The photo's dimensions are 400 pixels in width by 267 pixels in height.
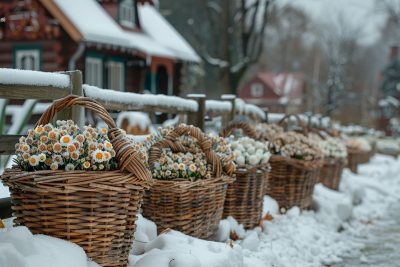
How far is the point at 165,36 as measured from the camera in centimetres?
1980

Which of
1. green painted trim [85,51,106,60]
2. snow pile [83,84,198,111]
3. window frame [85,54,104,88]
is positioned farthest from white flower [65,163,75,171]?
green painted trim [85,51,106,60]

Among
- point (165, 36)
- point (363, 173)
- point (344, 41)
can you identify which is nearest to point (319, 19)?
point (344, 41)

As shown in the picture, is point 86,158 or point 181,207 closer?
point 86,158

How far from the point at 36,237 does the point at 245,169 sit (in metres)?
2.56

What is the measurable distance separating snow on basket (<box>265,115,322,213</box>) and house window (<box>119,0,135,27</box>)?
1167 cm

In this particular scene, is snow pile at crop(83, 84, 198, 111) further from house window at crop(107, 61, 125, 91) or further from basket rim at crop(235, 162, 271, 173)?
house window at crop(107, 61, 125, 91)

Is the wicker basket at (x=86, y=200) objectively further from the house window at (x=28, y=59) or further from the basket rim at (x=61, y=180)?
the house window at (x=28, y=59)

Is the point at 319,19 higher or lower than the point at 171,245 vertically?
higher

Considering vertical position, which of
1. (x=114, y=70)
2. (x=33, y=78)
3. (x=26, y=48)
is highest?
(x=33, y=78)

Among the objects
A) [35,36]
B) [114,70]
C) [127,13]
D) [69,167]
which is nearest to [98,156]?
[69,167]

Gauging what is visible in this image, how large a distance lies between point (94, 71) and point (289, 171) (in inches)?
408

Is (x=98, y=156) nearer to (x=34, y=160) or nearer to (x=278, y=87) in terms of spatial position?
(x=34, y=160)

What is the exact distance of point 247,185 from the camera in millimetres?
→ 5164

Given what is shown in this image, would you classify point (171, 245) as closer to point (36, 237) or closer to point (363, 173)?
point (36, 237)
